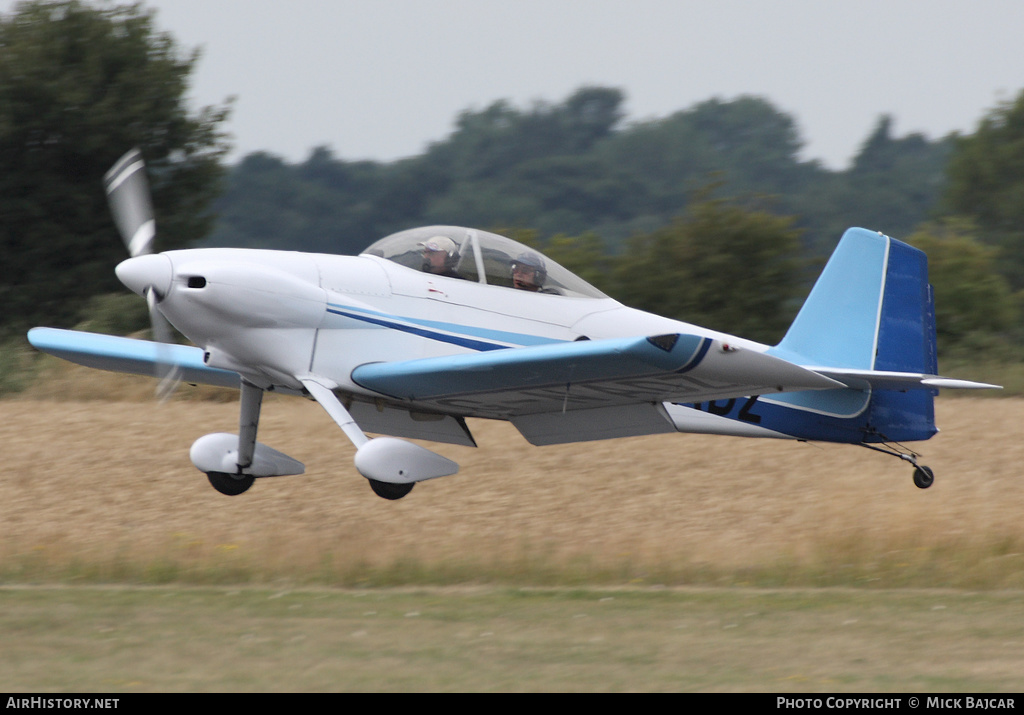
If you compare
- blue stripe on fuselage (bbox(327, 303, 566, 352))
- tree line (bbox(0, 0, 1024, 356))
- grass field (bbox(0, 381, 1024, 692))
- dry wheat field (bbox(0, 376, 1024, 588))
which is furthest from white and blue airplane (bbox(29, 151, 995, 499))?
tree line (bbox(0, 0, 1024, 356))

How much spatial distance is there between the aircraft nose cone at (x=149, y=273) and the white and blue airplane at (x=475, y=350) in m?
0.01

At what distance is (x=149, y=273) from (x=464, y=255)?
2.46 meters

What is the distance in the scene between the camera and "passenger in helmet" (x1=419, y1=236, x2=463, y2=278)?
9398 mm

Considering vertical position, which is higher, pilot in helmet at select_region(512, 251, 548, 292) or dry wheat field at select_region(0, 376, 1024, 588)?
pilot in helmet at select_region(512, 251, 548, 292)

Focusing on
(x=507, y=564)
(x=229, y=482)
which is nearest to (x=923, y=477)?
(x=507, y=564)

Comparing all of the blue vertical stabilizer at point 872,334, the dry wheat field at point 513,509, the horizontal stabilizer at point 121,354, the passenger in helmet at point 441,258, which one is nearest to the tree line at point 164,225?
the dry wheat field at point 513,509

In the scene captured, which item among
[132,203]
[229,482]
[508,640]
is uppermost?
[132,203]

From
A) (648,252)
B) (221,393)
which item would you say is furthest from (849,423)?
(648,252)

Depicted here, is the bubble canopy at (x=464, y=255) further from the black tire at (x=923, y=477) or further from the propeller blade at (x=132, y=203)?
the black tire at (x=923, y=477)

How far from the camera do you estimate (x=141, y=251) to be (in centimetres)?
922

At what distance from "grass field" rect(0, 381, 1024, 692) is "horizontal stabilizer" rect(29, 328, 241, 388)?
1.55m

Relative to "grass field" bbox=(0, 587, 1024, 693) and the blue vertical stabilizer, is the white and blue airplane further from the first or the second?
"grass field" bbox=(0, 587, 1024, 693)

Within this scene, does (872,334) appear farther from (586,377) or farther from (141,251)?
(141,251)
